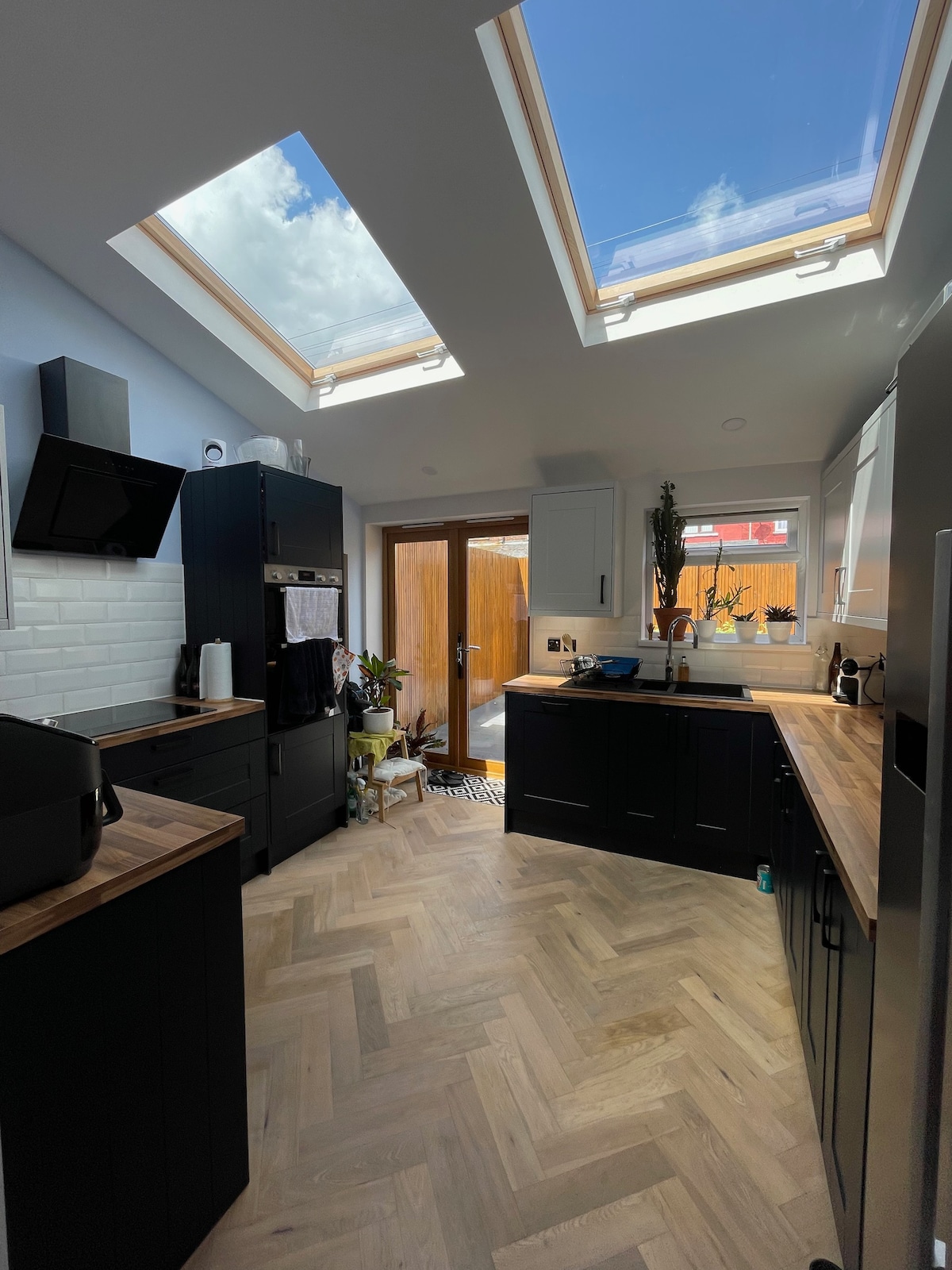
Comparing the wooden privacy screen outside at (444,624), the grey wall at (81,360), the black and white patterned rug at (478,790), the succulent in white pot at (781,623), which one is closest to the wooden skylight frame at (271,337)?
the grey wall at (81,360)

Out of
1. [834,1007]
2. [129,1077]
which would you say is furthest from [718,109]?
[129,1077]

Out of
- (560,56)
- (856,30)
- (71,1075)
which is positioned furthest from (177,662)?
(856,30)

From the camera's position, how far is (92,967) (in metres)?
0.95

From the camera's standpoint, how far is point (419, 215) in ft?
6.55

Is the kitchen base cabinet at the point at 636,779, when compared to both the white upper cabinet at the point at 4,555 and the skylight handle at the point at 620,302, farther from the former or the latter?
the white upper cabinet at the point at 4,555

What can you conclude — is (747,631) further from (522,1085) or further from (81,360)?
(81,360)

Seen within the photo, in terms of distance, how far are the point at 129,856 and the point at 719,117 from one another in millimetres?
2675

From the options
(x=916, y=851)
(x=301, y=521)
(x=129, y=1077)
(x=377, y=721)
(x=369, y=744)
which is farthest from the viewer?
(x=377, y=721)

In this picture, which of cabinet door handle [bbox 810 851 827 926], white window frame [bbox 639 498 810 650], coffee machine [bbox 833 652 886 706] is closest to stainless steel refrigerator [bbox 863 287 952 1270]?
cabinet door handle [bbox 810 851 827 926]

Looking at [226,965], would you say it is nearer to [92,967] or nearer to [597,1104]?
[92,967]

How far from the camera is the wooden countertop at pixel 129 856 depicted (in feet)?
2.74

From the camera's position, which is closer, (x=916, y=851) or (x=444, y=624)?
(x=916, y=851)

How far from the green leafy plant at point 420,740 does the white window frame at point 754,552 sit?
1.87 meters

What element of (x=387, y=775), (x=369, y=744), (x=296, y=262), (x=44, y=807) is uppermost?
(x=296, y=262)
